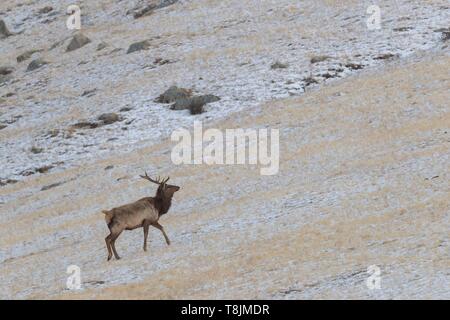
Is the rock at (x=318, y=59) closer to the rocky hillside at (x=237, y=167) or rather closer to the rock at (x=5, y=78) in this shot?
the rocky hillside at (x=237, y=167)

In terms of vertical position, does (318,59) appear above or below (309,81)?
above

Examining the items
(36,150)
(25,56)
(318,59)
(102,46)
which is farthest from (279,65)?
(25,56)

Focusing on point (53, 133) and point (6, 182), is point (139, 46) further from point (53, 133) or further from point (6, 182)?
point (6, 182)

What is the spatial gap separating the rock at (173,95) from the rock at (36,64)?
18.0 m

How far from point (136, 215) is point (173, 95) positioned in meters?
26.1

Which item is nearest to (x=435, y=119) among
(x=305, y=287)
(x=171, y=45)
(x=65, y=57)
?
(x=305, y=287)

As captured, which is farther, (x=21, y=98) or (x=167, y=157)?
(x=21, y=98)

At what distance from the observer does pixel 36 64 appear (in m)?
63.7

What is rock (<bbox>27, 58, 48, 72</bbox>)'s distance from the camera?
208ft

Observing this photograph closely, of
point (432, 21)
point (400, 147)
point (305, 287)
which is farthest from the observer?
point (432, 21)

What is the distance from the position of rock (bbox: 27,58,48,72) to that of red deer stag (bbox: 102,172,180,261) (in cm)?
4217

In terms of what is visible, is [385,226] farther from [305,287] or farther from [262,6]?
[262,6]

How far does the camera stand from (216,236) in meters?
24.5

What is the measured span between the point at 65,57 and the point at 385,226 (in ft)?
146
